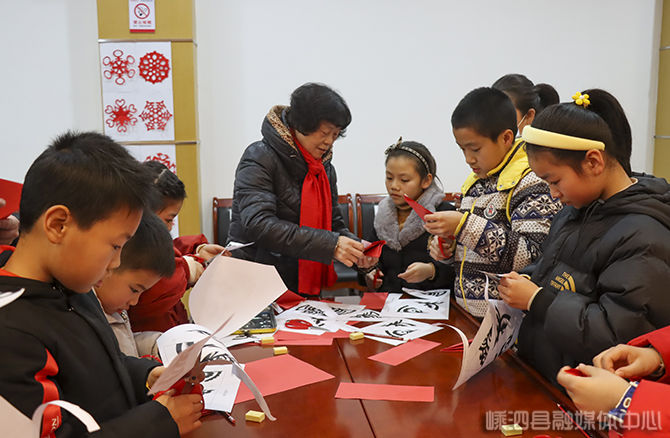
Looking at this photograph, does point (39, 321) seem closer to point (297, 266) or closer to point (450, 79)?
point (297, 266)

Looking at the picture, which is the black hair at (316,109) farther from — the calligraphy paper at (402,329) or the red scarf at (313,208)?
the calligraphy paper at (402,329)

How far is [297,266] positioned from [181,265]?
698 mm

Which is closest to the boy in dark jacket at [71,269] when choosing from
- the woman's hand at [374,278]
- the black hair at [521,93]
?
the woman's hand at [374,278]

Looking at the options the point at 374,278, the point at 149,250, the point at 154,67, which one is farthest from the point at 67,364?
the point at 154,67

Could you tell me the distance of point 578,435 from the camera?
1030 millimetres

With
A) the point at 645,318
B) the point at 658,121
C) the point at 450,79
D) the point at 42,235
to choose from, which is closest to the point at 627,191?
the point at 645,318

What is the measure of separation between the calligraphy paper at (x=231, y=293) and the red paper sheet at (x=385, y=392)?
0.37 meters

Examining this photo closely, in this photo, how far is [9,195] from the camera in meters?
1.38

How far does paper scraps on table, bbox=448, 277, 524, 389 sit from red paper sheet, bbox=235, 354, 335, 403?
345 mm

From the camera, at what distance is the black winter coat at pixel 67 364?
30.3 inches

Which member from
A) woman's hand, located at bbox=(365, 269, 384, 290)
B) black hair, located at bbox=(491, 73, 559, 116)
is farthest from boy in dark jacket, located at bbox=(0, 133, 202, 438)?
black hair, located at bbox=(491, 73, 559, 116)

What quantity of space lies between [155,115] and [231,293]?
2.80 meters

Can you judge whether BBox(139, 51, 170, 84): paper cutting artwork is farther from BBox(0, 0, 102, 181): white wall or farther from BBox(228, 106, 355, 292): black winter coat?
BBox(228, 106, 355, 292): black winter coat

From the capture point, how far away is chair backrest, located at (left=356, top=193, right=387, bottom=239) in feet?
13.2
